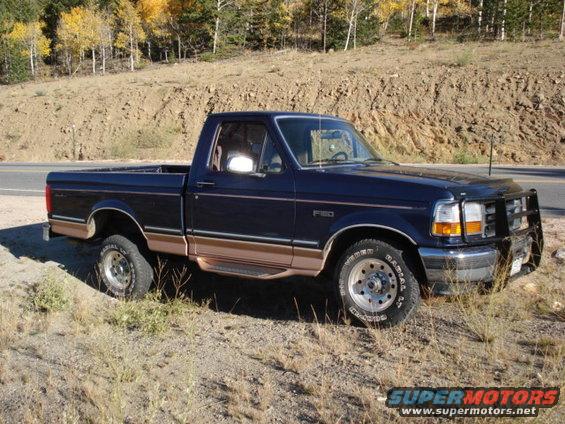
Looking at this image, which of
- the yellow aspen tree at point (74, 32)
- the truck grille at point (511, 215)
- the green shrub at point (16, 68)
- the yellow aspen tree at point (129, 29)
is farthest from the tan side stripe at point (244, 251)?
the green shrub at point (16, 68)

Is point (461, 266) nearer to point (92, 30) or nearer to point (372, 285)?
point (372, 285)

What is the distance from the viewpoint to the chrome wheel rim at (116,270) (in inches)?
258

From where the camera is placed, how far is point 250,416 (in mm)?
3723

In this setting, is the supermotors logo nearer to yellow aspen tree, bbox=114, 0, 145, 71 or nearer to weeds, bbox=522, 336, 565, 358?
weeds, bbox=522, 336, 565, 358

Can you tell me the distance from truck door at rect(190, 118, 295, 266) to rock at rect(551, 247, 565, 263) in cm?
350

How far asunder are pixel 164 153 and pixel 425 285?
29.0 m

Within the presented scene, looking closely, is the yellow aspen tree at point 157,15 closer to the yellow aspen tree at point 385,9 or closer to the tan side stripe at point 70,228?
the yellow aspen tree at point 385,9

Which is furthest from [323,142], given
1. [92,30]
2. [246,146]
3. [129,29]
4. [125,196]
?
[92,30]

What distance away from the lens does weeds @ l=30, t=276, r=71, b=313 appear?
20.1 feet

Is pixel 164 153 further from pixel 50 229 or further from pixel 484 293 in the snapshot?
pixel 484 293

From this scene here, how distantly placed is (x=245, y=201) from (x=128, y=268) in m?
1.91

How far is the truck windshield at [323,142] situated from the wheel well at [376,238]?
2.58ft

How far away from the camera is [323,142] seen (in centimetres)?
580

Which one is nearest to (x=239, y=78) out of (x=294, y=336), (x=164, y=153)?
(x=164, y=153)
